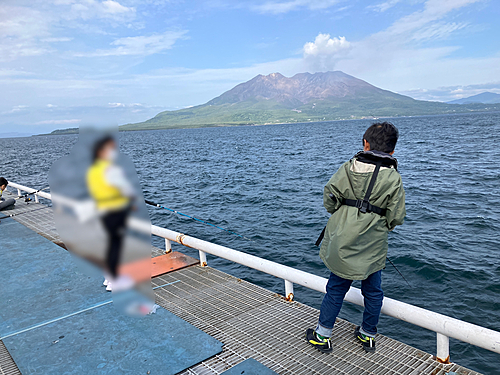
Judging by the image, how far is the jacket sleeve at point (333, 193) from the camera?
3459 mm

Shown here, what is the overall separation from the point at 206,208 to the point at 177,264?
1285 centimetres

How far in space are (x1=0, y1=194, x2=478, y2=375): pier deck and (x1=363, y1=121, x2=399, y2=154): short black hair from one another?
2032 mm

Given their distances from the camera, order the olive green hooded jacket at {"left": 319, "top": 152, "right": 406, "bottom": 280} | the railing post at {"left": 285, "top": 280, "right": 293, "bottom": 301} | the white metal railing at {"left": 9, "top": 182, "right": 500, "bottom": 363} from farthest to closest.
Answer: the railing post at {"left": 285, "top": 280, "right": 293, "bottom": 301} → the olive green hooded jacket at {"left": 319, "top": 152, "right": 406, "bottom": 280} → the white metal railing at {"left": 9, "top": 182, "right": 500, "bottom": 363}

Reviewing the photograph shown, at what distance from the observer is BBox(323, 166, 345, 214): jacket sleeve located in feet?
11.3

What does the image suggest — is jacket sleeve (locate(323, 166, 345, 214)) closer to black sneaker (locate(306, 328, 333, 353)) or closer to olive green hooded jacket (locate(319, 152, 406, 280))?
olive green hooded jacket (locate(319, 152, 406, 280))

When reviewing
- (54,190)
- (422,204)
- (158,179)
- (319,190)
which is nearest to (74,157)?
(54,190)

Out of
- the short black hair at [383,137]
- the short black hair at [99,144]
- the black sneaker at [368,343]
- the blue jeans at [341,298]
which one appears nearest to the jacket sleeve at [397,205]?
the short black hair at [383,137]

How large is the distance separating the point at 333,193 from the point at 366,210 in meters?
0.35

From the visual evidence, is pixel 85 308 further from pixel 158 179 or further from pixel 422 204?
pixel 158 179

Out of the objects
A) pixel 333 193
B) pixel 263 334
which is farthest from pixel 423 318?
pixel 263 334

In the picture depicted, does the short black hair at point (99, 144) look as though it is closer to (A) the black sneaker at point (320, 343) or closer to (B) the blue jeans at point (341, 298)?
(B) the blue jeans at point (341, 298)

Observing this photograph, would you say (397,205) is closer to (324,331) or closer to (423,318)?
(423,318)

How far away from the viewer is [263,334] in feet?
13.5

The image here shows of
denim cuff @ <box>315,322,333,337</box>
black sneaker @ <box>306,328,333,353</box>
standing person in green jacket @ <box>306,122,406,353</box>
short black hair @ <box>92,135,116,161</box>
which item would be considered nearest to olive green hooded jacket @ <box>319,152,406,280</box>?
standing person in green jacket @ <box>306,122,406,353</box>
